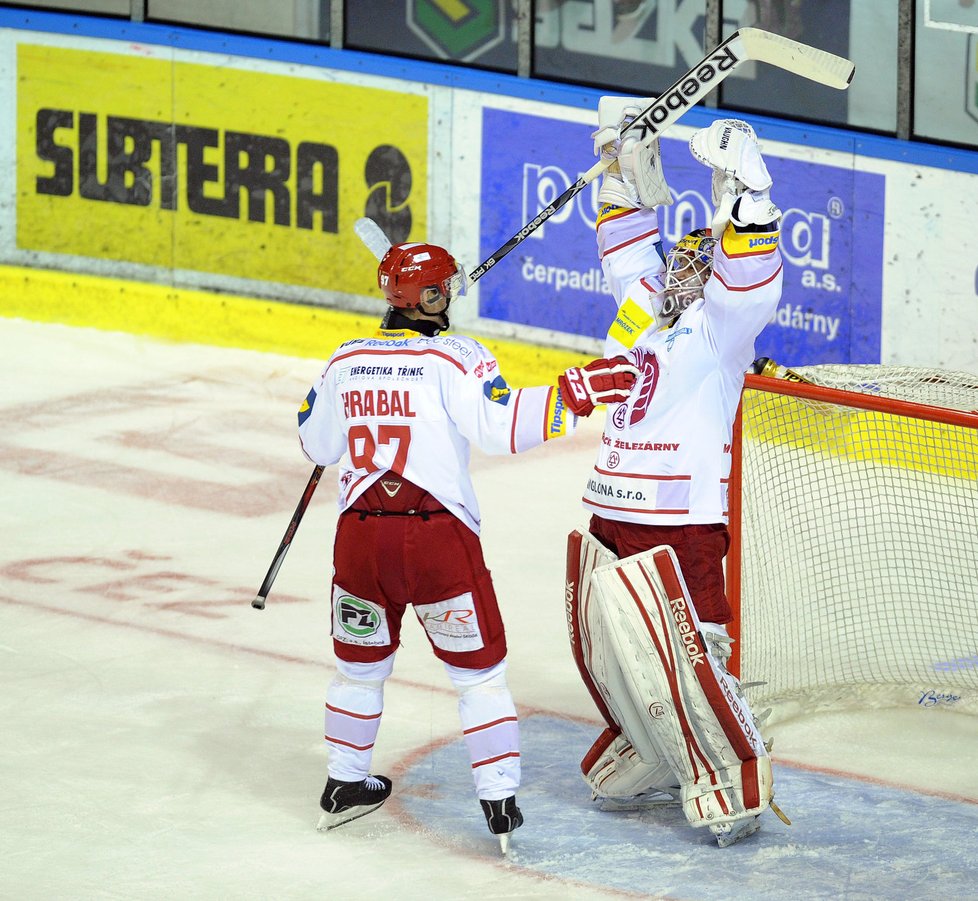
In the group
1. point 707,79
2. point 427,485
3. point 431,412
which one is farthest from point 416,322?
point 707,79

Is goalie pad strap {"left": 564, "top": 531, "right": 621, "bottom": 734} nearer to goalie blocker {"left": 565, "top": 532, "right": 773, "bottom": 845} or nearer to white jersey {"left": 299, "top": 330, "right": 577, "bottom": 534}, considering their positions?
goalie blocker {"left": 565, "top": 532, "right": 773, "bottom": 845}

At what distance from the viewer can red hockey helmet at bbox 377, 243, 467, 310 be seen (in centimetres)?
463

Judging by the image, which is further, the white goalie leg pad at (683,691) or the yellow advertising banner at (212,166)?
the yellow advertising banner at (212,166)

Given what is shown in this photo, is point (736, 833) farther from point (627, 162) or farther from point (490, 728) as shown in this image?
point (627, 162)

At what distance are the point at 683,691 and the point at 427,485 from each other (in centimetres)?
75

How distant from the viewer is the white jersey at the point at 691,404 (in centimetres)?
461

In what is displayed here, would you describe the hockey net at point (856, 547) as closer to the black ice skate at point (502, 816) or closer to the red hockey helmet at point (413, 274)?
the red hockey helmet at point (413, 274)

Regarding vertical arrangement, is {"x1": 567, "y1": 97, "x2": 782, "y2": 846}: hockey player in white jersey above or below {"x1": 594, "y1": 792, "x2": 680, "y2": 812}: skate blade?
above

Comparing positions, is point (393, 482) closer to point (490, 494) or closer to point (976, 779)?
point (976, 779)

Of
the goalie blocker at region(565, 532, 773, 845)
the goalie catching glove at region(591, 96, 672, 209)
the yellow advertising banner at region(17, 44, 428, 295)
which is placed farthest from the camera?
the yellow advertising banner at region(17, 44, 428, 295)

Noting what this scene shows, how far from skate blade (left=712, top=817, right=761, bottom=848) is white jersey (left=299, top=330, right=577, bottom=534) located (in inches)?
35.9

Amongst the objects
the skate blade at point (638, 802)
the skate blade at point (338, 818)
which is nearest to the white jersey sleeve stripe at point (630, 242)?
the skate blade at point (638, 802)

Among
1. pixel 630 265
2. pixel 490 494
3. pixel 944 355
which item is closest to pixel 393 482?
pixel 630 265

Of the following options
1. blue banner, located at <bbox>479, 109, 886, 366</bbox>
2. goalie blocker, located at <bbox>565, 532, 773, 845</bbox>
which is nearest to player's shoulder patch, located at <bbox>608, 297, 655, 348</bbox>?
goalie blocker, located at <bbox>565, 532, 773, 845</bbox>
